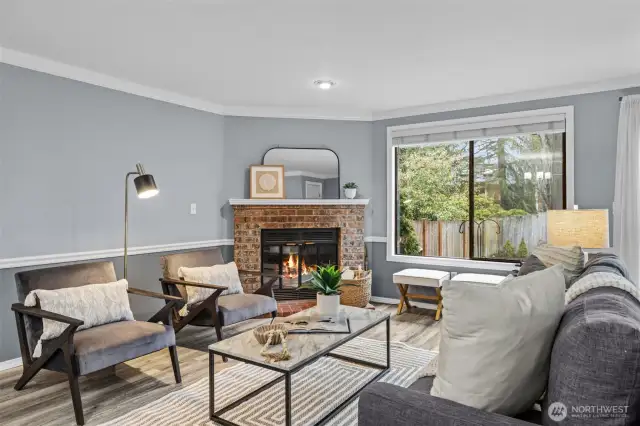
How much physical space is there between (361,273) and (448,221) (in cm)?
124

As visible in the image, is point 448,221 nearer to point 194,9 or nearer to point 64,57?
point 194,9

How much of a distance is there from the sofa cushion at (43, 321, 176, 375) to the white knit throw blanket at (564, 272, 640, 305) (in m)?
2.32

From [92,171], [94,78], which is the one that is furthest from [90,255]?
[94,78]

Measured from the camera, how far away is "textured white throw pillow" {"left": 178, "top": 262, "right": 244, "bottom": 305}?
3.51m

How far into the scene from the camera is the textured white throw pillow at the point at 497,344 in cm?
→ 127

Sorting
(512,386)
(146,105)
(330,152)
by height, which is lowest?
(512,386)

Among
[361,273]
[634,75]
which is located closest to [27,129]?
[361,273]

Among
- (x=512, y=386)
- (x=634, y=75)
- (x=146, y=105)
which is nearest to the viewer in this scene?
(x=512, y=386)

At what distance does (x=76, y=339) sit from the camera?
248 centimetres

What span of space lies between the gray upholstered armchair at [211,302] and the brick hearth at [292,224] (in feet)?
2.56

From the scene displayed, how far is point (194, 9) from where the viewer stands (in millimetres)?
2523

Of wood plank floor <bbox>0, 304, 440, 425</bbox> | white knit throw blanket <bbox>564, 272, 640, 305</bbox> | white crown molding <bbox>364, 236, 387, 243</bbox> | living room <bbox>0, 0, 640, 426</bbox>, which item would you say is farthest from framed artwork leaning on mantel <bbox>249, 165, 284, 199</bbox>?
Result: white knit throw blanket <bbox>564, 272, 640, 305</bbox>

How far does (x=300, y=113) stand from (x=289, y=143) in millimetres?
373

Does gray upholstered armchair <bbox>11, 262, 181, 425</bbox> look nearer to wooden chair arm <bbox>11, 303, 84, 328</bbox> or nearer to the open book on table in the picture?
wooden chair arm <bbox>11, 303, 84, 328</bbox>
